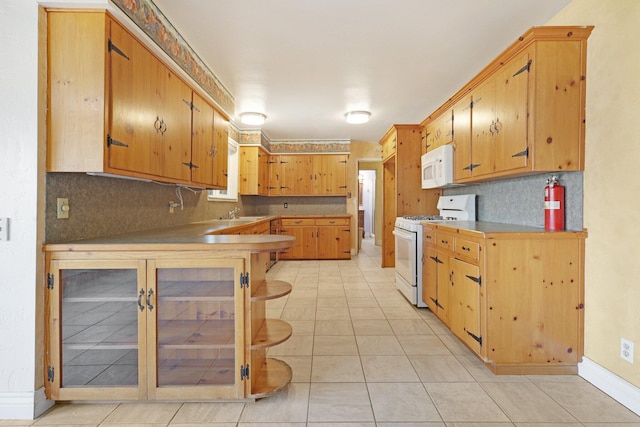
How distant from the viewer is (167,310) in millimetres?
1665

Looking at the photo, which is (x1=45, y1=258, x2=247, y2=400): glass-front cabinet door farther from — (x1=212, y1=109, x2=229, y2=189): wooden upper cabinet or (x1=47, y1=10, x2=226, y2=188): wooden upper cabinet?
(x1=212, y1=109, x2=229, y2=189): wooden upper cabinet

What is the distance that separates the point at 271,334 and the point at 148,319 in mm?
669

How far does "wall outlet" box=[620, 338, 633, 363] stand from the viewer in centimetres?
167

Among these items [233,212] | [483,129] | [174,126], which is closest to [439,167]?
[483,129]

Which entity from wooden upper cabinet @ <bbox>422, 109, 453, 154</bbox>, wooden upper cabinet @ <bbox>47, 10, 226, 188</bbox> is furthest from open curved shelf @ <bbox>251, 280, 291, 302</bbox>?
wooden upper cabinet @ <bbox>422, 109, 453, 154</bbox>

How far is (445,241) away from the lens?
262 centimetres

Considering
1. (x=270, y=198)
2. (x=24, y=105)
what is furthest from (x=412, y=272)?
(x=270, y=198)

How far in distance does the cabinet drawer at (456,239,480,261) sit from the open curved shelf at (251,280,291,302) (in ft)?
Answer: 4.24

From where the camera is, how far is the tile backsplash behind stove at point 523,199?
6.60 feet

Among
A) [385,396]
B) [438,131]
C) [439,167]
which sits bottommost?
[385,396]

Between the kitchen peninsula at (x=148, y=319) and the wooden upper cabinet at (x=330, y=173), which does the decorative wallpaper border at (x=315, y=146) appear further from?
the kitchen peninsula at (x=148, y=319)

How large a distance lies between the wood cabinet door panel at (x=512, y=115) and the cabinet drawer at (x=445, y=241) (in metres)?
0.65

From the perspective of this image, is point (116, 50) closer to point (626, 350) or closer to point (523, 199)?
point (523, 199)

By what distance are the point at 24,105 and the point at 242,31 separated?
1.56m
